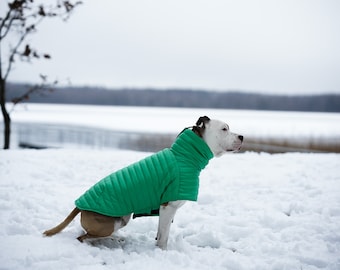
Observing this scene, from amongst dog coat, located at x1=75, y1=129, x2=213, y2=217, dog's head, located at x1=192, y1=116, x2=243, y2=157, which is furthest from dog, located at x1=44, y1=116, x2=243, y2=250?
dog's head, located at x1=192, y1=116, x2=243, y2=157

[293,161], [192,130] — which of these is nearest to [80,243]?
[192,130]

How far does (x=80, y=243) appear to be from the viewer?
13.9 feet

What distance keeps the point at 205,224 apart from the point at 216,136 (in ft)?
5.20

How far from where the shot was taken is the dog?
172 inches

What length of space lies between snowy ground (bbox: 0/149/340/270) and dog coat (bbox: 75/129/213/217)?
0.51 meters

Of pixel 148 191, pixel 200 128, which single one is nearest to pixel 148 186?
pixel 148 191

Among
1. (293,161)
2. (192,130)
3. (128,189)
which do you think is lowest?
(293,161)

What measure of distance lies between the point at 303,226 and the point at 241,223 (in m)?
0.93

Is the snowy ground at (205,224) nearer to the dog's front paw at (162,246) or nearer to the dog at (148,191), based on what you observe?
the dog's front paw at (162,246)

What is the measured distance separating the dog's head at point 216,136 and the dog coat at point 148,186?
0.75ft

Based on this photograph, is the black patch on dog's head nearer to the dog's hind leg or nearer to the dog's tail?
the dog's hind leg

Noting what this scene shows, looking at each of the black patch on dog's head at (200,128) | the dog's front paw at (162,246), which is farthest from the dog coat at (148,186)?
the dog's front paw at (162,246)

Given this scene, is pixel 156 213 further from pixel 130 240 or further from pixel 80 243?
pixel 80 243

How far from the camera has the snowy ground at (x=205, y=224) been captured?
4051mm
